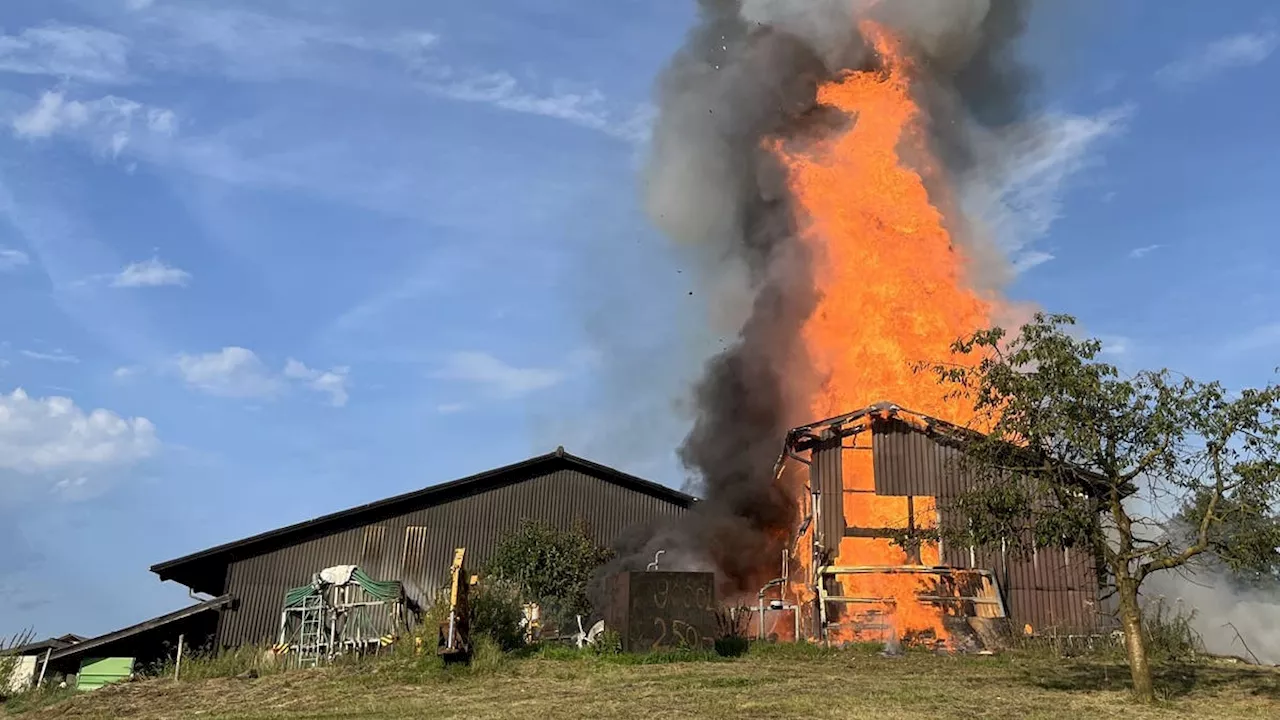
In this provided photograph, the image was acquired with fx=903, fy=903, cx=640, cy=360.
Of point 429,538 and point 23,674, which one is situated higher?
point 429,538

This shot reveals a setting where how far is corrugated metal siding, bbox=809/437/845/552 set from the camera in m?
27.9

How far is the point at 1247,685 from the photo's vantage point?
1788cm

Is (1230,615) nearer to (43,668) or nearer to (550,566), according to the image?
(550,566)

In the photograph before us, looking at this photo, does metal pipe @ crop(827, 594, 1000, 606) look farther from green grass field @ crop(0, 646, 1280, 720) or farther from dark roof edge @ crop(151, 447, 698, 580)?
dark roof edge @ crop(151, 447, 698, 580)

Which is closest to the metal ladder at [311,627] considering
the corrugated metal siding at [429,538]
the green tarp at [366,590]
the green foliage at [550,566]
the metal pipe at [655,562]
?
the green tarp at [366,590]

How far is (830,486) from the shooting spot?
28.4m

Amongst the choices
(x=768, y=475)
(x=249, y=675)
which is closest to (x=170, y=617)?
(x=249, y=675)

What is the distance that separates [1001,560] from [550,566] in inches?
619

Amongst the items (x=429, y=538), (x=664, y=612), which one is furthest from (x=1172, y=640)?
(x=429, y=538)

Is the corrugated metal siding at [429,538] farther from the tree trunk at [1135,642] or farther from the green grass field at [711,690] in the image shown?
the tree trunk at [1135,642]

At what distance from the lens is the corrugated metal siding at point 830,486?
2786cm

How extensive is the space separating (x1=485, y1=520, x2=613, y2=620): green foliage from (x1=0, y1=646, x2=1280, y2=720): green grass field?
9.96m

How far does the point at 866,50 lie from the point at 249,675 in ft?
96.1

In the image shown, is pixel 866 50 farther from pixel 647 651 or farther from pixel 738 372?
pixel 647 651
